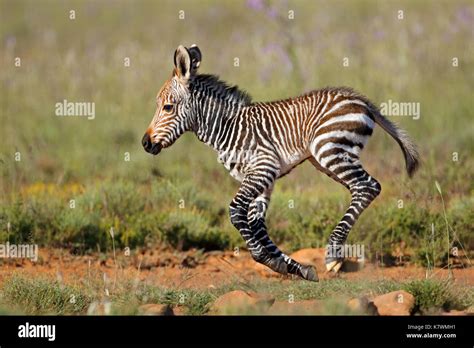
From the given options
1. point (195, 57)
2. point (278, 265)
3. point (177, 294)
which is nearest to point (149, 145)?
point (195, 57)

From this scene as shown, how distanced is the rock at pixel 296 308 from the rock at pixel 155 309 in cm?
96

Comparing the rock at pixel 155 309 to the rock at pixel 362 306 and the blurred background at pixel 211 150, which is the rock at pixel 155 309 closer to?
the rock at pixel 362 306

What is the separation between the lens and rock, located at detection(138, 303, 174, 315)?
948 centimetres

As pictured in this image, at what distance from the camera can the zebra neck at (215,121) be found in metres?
11.8

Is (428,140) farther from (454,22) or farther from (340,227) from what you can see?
(340,227)

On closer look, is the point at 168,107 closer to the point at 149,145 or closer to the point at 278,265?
the point at 149,145

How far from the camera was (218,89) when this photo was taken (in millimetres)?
11961

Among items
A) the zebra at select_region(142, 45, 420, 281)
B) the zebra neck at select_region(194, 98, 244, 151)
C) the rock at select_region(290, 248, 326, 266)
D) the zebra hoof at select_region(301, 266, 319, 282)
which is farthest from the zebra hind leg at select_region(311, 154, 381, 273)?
the rock at select_region(290, 248, 326, 266)

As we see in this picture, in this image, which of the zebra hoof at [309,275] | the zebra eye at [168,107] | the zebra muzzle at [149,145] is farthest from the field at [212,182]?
the zebra eye at [168,107]

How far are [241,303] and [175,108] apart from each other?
3.06 metres

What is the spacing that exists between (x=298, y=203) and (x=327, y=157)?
3.58m

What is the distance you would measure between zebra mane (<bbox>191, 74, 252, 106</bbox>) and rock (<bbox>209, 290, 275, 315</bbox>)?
2725 mm

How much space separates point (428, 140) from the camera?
18.3 m

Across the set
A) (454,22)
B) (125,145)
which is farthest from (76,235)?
(454,22)
